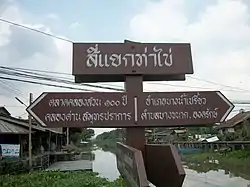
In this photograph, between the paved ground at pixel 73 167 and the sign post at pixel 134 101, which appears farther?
the paved ground at pixel 73 167

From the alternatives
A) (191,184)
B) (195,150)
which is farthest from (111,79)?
(195,150)

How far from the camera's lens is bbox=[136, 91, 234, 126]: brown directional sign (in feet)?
15.7

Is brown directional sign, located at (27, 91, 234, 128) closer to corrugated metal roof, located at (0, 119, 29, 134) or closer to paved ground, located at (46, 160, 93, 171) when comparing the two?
corrugated metal roof, located at (0, 119, 29, 134)

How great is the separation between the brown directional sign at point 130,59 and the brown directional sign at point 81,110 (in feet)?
1.22

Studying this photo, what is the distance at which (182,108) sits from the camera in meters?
4.82

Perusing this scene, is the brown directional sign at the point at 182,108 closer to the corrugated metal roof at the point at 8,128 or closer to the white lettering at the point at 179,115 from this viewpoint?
the white lettering at the point at 179,115

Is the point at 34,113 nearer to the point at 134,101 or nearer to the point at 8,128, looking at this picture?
the point at 134,101

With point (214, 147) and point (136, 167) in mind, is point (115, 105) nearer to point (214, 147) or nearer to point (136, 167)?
point (136, 167)

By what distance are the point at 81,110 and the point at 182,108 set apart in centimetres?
125

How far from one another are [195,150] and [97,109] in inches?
1563

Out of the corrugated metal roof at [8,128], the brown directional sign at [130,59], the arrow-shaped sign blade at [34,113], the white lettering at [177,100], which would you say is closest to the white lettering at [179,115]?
the white lettering at [177,100]

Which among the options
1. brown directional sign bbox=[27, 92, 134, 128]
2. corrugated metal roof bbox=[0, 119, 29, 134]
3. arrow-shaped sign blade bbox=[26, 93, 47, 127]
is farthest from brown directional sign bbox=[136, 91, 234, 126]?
corrugated metal roof bbox=[0, 119, 29, 134]

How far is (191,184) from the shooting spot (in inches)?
667

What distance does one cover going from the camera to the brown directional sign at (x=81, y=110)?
4672 mm
